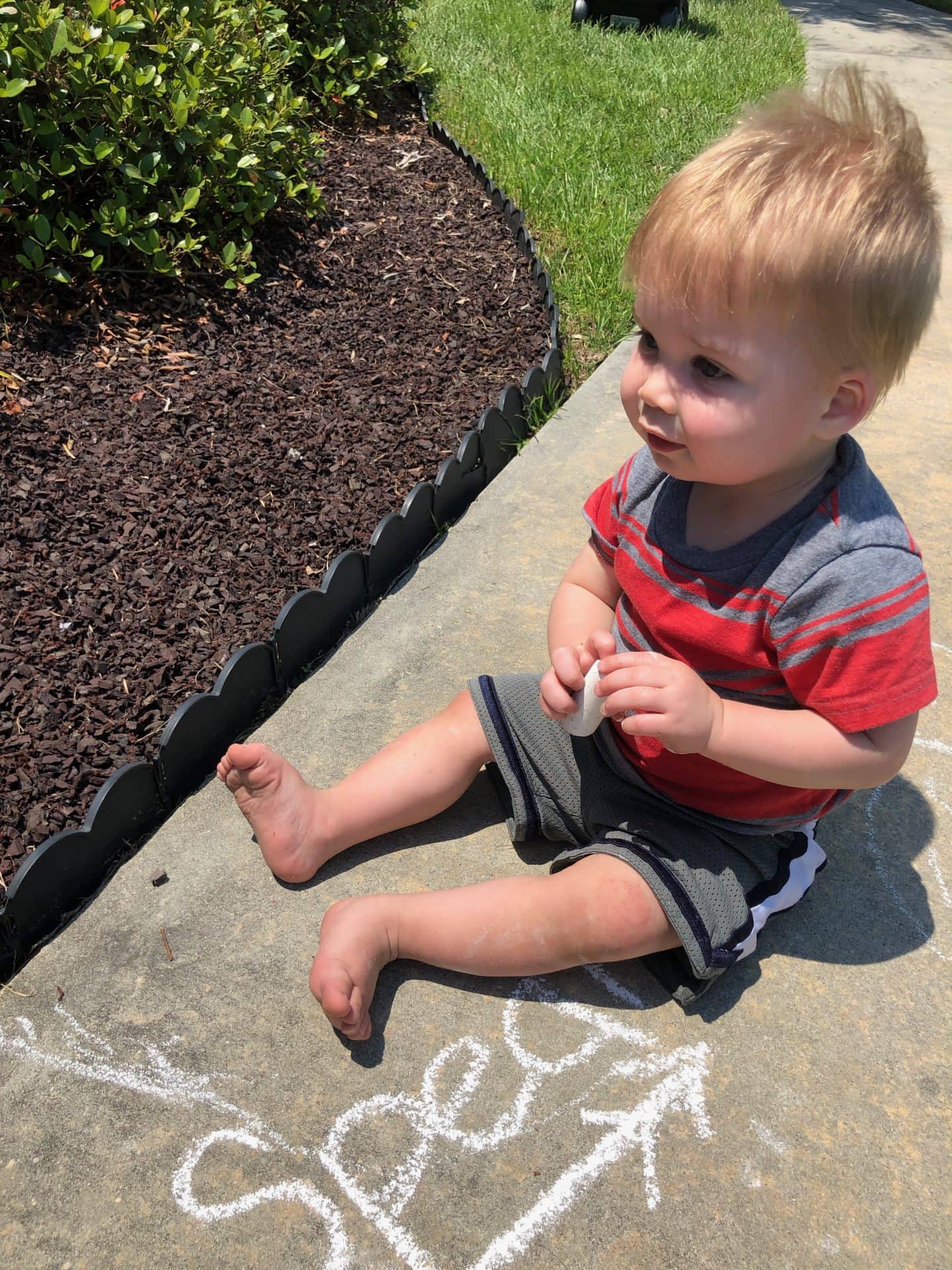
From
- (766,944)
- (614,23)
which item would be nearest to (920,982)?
(766,944)

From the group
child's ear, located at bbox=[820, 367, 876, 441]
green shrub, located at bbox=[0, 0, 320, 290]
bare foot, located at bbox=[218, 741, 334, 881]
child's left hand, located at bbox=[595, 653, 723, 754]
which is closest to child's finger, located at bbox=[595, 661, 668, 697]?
child's left hand, located at bbox=[595, 653, 723, 754]

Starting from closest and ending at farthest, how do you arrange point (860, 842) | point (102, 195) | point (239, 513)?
1. point (860, 842)
2. point (239, 513)
3. point (102, 195)

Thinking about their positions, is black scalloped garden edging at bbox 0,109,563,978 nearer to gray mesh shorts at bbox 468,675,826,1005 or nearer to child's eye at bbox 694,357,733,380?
gray mesh shorts at bbox 468,675,826,1005

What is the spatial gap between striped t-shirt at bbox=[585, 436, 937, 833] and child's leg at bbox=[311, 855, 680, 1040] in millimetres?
208

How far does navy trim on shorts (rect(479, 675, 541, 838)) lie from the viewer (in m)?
→ 1.99

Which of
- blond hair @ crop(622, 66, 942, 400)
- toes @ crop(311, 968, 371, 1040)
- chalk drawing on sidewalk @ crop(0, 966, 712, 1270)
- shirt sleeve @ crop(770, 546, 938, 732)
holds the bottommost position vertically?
chalk drawing on sidewalk @ crop(0, 966, 712, 1270)

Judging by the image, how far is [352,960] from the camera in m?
1.74

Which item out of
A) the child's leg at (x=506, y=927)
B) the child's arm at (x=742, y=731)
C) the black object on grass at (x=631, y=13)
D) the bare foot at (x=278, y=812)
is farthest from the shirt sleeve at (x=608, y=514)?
the black object on grass at (x=631, y=13)

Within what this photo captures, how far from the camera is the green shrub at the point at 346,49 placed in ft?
14.9

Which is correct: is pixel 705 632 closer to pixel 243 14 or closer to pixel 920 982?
pixel 920 982

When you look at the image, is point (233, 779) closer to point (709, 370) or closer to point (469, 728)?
point (469, 728)

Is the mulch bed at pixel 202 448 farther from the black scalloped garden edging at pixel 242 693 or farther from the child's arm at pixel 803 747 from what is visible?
the child's arm at pixel 803 747

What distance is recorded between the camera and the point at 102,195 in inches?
128

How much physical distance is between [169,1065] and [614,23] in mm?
7455
